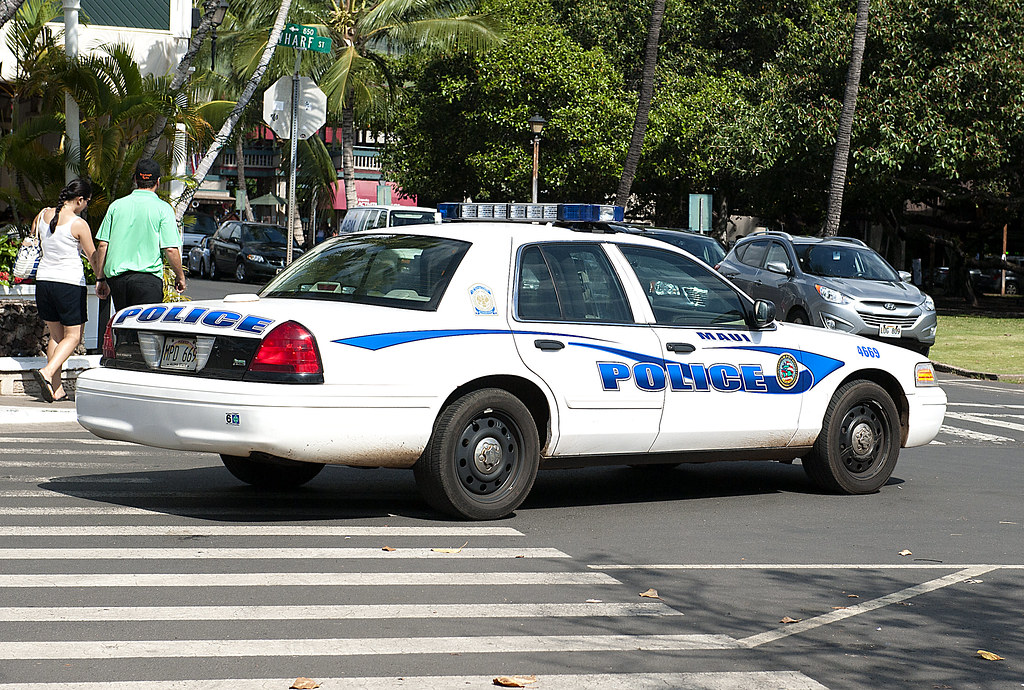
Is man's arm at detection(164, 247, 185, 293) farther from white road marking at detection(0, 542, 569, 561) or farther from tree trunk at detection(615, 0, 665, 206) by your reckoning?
tree trunk at detection(615, 0, 665, 206)

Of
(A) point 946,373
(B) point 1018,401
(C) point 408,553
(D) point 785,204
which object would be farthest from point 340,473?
(D) point 785,204

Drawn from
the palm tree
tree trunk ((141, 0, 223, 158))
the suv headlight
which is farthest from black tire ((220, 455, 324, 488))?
the palm tree

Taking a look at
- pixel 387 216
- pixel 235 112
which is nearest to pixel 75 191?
pixel 235 112

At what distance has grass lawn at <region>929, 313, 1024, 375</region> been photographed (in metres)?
21.1

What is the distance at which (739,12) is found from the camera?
4897 cm

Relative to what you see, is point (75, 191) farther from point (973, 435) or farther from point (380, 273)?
point (973, 435)

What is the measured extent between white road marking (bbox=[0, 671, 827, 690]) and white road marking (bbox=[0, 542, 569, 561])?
1.91 metres

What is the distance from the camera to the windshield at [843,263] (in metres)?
20.7

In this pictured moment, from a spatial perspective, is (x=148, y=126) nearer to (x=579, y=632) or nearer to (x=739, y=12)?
(x=579, y=632)

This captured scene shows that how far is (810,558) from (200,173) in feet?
37.2

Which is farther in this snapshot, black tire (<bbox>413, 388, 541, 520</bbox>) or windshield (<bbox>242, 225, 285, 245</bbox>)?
windshield (<bbox>242, 225, 285, 245</bbox>)

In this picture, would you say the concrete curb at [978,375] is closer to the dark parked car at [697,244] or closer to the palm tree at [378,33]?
the dark parked car at [697,244]

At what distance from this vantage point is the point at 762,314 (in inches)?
336

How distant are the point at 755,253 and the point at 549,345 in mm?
14820
